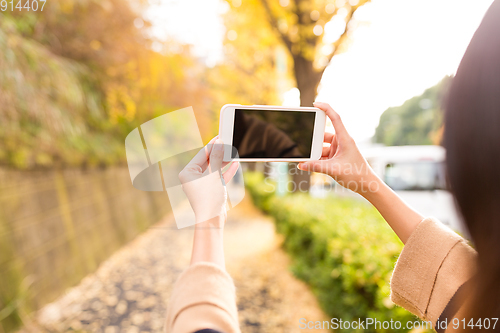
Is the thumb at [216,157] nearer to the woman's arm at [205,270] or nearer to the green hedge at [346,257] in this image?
the woman's arm at [205,270]

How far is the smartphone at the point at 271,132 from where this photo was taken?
1.03 metres

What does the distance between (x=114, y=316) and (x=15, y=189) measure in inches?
67.7

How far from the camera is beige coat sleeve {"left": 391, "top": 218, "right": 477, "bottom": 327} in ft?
2.81

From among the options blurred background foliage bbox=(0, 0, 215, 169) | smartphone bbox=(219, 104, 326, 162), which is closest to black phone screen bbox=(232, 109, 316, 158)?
smartphone bbox=(219, 104, 326, 162)

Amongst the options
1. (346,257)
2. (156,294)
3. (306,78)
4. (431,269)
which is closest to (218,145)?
(431,269)

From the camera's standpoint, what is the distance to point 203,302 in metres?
0.66

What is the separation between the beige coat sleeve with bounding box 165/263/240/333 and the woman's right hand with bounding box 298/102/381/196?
52 centimetres

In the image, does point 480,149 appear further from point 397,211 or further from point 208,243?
point 208,243

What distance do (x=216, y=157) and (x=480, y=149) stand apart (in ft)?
2.13

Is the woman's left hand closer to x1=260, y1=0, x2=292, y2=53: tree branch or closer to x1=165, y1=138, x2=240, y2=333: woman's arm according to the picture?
x1=165, y1=138, x2=240, y2=333: woman's arm

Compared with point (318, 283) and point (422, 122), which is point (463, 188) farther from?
point (422, 122)

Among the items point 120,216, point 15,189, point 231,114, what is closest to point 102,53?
point 15,189

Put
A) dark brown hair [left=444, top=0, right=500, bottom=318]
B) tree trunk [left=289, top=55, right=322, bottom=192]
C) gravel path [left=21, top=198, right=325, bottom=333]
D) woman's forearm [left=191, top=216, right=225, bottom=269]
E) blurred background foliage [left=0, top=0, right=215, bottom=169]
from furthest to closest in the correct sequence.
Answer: tree trunk [left=289, top=55, right=322, bottom=192] < gravel path [left=21, top=198, right=325, bottom=333] < blurred background foliage [left=0, top=0, right=215, bottom=169] < woman's forearm [left=191, top=216, right=225, bottom=269] < dark brown hair [left=444, top=0, right=500, bottom=318]

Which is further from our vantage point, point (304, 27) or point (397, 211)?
point (304, 27)
